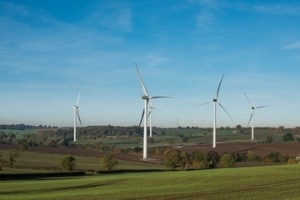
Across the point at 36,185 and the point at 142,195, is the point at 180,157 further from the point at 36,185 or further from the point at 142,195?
the point at 142,195

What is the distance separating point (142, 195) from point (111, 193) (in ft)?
8.75

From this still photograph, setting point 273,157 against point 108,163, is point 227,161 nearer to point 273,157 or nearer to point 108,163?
point 273,157

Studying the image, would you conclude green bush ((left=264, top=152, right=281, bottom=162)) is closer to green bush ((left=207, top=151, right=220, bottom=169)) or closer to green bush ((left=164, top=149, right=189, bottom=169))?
green bush ((left=207, top=151, right=220, bottom=169))

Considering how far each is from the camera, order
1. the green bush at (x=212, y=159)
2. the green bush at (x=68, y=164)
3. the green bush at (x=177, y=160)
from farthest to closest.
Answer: the green bush at (x=212, y=159)
the green bush at (x=177, y=160)
the green bush at (x=68, y=164)

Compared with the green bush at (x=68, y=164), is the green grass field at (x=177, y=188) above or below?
above

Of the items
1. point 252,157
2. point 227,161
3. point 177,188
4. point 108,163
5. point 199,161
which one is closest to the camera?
point 177,188

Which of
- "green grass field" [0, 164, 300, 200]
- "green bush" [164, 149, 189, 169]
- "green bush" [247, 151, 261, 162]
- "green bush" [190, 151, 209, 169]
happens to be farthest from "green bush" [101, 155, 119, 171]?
"green bush" [247, 151, 261, 162]

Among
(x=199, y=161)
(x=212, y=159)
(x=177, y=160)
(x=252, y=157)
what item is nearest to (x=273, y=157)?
(x=252, y=157)

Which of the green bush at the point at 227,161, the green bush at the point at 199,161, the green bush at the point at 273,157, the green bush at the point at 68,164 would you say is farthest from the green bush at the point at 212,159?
the green bush at the point at 68,164

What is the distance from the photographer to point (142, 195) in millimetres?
33875

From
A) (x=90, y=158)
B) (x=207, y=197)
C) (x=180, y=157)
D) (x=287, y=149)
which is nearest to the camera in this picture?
(x=207, y=197)

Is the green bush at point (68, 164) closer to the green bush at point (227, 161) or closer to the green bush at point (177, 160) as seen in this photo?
the green bush at point (177, 160)

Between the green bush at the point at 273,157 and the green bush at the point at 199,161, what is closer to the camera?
the green bush at the point at 199,161

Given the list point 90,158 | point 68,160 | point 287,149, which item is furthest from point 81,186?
point 287,149
